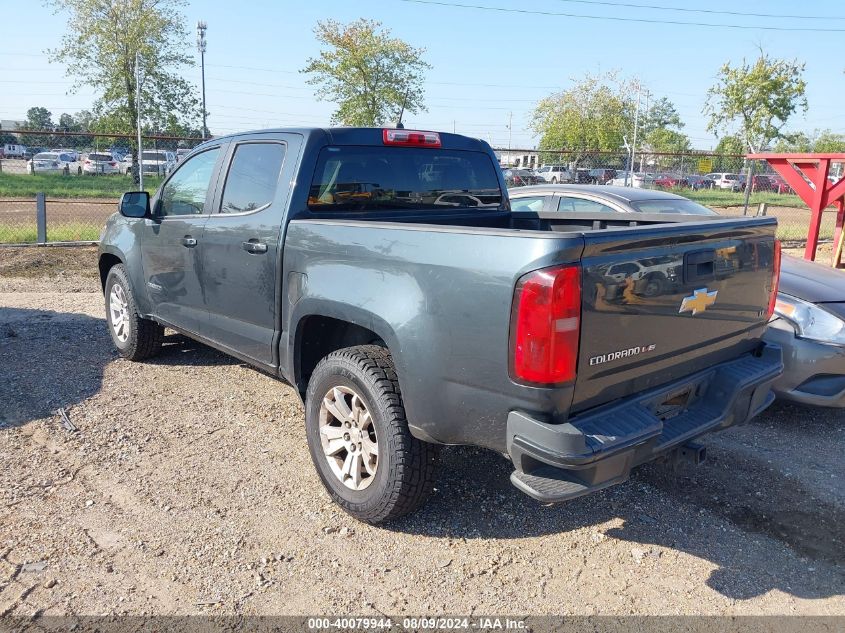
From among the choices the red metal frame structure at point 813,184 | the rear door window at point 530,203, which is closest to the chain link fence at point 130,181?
the red metal frame structure at point 813,184

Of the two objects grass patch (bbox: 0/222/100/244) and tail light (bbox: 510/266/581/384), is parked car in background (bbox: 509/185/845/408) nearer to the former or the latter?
tail light (bbox: 510/266/581/384)

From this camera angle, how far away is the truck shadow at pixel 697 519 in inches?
121

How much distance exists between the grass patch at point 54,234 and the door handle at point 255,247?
9.85 metres

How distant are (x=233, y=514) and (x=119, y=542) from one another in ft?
1.74

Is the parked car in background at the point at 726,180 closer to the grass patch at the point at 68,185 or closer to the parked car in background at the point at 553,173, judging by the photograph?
the parked car in background at the point at 553,173

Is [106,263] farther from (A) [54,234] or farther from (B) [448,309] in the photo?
(A) [54,234]

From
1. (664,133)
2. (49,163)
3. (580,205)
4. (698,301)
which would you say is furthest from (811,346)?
(664,133)

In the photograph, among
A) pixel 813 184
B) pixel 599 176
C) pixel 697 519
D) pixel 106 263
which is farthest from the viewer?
pixel 599 176

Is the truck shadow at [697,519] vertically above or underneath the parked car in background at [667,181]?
underneath

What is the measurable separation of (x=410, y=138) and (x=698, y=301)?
2035 mm

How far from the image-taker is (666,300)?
282 centimetres

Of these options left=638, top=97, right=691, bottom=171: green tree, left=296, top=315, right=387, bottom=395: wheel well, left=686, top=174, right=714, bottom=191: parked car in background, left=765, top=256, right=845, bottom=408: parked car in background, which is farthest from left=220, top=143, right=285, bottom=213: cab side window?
left=638, top=97, right=691, bottom=171: green tree

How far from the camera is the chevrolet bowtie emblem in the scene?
292 cm

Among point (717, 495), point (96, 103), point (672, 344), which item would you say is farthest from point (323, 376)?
point (96, 103)
